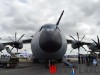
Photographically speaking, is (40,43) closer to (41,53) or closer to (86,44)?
(41,53)

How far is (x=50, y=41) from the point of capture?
61.7 feet

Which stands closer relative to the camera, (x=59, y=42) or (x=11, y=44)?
(x=59, y=42)

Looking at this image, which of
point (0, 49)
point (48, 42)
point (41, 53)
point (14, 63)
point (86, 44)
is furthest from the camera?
point (86, 44)

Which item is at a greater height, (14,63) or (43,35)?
(43,35)

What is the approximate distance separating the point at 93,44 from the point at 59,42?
16099 millimetres

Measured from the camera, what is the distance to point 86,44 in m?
35.5

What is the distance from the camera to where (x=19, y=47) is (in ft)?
110

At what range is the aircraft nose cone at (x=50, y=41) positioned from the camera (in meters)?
18.9

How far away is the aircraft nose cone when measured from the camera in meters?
18.9

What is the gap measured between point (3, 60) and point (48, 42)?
10490mm

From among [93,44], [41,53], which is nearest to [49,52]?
[41,53]

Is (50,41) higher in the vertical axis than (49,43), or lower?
higher

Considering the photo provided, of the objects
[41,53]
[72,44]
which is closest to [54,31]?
[41,53]

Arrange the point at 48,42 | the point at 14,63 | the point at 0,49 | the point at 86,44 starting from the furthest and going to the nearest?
the point at 86,44 < the point at 0,49 < the point at 14,63 < the point at 48,42
